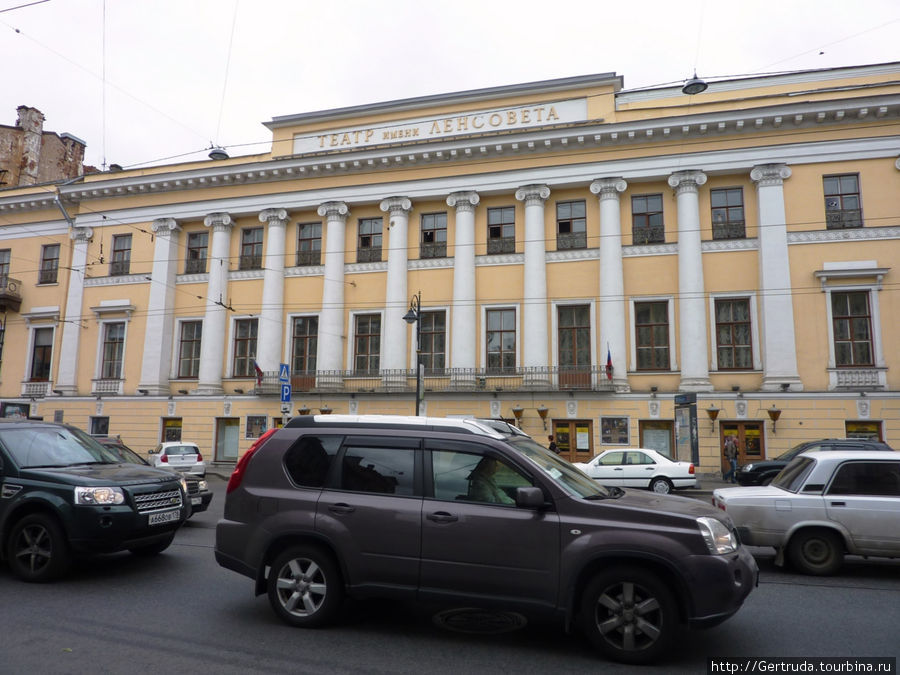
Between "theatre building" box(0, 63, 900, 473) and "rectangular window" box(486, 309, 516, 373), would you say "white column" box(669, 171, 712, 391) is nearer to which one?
"theatre building" box(0, 63, 900, 473)

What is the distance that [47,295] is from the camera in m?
32.0

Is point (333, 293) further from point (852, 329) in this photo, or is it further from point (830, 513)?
point (830, 513)

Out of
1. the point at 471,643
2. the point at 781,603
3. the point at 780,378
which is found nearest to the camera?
the point at 471,643

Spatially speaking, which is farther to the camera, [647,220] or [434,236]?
[434,236]

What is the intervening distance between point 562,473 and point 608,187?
68.1ft

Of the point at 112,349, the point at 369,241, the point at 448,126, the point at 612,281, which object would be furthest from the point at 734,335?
the point at 112,349

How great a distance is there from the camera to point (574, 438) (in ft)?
76.4

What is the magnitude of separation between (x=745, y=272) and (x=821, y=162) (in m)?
4.78

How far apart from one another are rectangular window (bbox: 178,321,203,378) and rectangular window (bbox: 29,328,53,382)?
Result: 26.0 ft

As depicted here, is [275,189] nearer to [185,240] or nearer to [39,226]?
[185,240]

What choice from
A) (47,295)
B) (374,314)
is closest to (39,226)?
(47,295)

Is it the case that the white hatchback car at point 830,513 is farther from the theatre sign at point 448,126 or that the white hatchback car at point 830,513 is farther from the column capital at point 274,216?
the column capital at point 274,216

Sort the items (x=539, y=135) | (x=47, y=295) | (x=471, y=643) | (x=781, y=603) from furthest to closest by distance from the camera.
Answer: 1. (x=47, y=295)
2. (x=539, y=135)
3. (x=781, y=603)
4. (x=471, y=643)

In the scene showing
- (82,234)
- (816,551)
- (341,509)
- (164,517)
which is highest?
(82,234)
